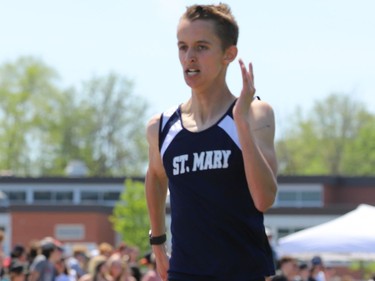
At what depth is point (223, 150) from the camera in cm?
530

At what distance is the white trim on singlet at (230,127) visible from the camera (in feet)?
17.4

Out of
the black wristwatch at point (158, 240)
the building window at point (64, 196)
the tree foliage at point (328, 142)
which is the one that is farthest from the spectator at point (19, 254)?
the tree foliage at point (328, 142)

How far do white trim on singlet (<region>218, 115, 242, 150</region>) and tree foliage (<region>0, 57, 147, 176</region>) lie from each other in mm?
87130

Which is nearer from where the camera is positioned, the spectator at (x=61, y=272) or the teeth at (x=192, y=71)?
the teeth at (x=192, y=71)

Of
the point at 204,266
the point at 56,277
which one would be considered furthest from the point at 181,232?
the point at 56,277

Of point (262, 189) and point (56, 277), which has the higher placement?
point (262, 189)

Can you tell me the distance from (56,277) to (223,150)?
444 inches

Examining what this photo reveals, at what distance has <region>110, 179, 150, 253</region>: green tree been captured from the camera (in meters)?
68.8

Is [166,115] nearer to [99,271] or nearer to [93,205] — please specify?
[99,271]

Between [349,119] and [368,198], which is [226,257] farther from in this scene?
[349,119]

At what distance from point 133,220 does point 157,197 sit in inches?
2527

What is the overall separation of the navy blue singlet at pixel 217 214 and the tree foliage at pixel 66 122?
8710 centimetres

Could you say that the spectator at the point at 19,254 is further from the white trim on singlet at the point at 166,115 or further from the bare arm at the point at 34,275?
the white trim on singlet at the point at 166,115

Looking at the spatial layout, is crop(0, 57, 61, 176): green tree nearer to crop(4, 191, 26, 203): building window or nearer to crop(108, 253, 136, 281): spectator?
crop(4, 191, 26, 203): building window
